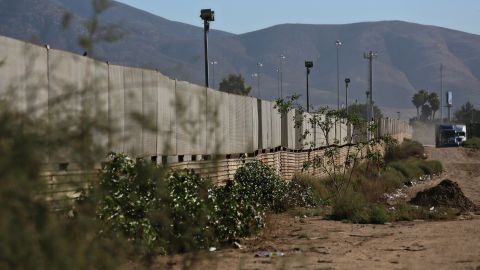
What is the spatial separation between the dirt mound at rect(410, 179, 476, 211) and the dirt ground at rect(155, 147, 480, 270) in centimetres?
487

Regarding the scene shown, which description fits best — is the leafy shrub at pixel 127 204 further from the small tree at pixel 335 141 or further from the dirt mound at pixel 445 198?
the dirt mound at pixel 445 198

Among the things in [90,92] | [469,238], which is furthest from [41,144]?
[469,238]

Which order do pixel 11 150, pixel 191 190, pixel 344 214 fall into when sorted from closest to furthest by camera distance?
1. pixel 11 150
2. pixel 191 190
3. pixel 344 214

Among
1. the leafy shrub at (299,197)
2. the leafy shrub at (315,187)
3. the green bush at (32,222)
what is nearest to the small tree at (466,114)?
the leafy shrub at (315,187)

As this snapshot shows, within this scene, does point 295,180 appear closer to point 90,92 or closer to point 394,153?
point 90,92

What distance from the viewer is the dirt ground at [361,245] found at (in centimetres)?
1063

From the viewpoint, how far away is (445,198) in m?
22.5

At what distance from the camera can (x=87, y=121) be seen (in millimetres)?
4535

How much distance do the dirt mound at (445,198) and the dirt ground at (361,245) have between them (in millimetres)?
4869

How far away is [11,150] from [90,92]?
2.59ft

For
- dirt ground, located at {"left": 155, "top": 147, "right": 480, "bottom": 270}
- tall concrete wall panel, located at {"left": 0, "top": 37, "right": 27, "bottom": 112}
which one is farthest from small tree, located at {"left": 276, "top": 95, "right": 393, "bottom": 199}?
tall concrete wall panel, located at {"left": 0, "top": 37, "right": 27, "bottom": 112}

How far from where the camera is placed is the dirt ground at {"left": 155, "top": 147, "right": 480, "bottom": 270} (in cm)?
1063

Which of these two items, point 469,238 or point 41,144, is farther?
point 469,238

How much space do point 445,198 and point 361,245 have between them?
1003 centimetres
